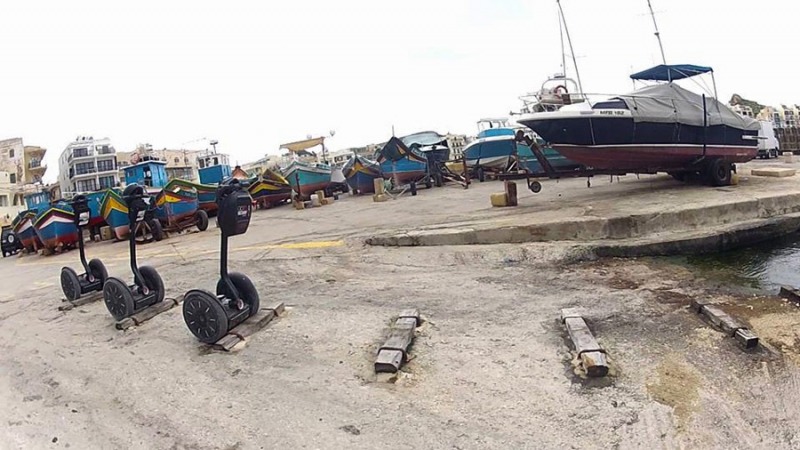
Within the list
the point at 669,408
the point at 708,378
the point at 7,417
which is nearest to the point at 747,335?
the point at 708,378

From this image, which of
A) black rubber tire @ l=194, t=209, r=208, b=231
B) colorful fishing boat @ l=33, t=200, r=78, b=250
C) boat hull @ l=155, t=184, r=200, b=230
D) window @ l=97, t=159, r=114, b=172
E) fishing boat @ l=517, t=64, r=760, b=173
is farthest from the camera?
window @ l=97, t=159, r=114, b=172

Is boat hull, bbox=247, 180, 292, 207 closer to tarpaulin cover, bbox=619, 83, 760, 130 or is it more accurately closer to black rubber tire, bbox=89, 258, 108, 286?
black rubber tire, bbox=89, 258, 108, 286

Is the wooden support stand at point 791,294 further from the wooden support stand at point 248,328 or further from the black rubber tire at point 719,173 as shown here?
the black rubber tire at point 719,173

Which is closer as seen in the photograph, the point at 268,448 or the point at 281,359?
the point at 268,448

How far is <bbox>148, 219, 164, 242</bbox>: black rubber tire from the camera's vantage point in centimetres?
1088

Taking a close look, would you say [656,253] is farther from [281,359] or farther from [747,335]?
[281,359]

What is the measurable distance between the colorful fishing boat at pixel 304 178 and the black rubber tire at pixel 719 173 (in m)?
11.4

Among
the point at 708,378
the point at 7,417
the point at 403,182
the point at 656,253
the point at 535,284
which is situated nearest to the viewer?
the point at 708,378

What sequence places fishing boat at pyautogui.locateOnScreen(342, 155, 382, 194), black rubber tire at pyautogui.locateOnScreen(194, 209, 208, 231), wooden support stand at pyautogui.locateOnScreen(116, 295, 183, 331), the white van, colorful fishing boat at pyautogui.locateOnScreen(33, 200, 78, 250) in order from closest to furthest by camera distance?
wooden support stand at pyautogui.locateOnScreen(116, 295, 183, 331), colorful fishing boat at pyautogui.locateOnScreen(33, 200, 78, 250), black rubber tire at pyautogui.locateOnScreen(194, 209, 208, 231), fishing boat at pyautogui.locateOnScreen(342, 155, 382, 194), the white van

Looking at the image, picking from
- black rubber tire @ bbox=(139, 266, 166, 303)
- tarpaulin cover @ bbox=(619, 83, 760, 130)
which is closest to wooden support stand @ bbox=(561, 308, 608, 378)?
black rubber tire @ bbox=(139, 266, 166, 303)

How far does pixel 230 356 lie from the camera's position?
3.21m

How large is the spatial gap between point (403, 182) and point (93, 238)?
375 inches

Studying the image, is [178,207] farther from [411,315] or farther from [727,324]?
[727,324]

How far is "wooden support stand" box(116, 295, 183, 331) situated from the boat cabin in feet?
45.6
